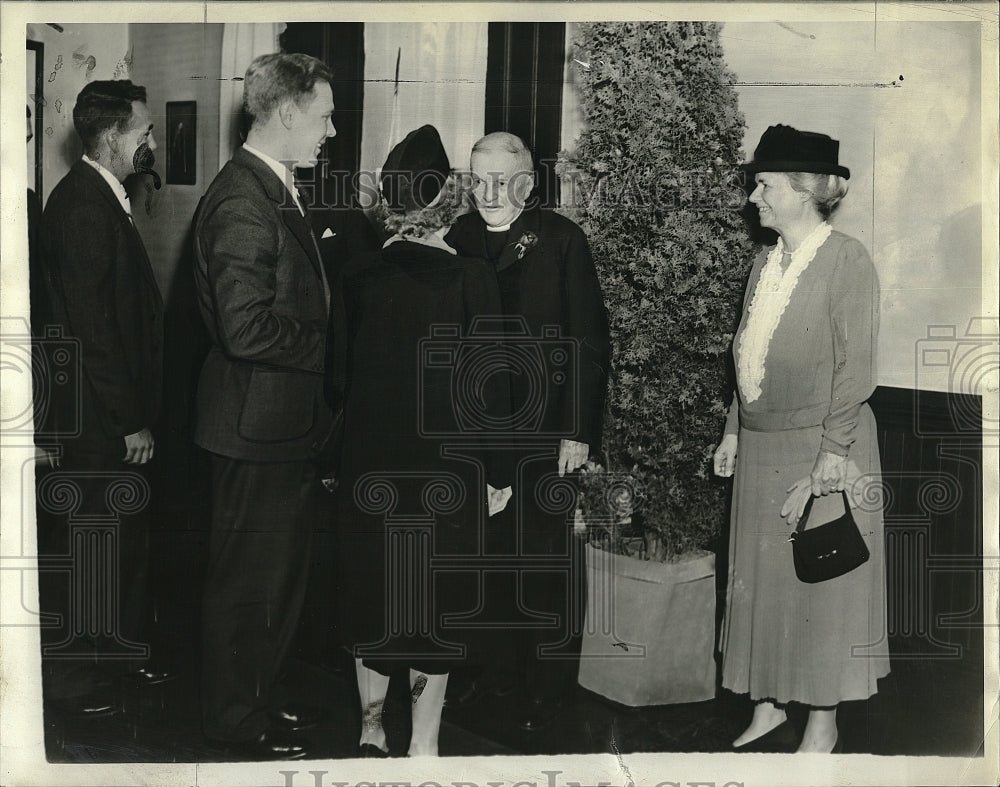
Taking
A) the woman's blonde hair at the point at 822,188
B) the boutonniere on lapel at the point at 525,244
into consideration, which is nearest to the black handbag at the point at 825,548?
the woman's blonde hair at the point at 822,188

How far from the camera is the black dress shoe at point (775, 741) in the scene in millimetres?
3598

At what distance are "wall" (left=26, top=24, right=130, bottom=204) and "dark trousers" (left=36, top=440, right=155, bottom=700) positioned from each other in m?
1.10

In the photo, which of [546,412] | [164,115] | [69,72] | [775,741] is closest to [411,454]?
[546,412]

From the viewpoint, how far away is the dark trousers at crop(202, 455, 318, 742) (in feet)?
11.5

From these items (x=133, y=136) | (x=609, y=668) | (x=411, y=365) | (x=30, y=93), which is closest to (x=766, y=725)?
(x=609, y=668)

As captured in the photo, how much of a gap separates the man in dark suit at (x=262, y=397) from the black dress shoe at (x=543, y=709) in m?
0.82

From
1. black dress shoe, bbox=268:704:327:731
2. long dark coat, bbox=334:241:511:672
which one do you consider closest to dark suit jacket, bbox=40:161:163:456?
long dark coat, bbox=334:241:511:672

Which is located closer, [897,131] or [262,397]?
[262,397]

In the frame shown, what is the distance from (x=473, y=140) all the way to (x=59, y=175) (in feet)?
5.18

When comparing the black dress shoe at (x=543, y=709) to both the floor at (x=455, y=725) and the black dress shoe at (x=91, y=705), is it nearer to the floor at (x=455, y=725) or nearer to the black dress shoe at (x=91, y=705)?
the floor at (x=455, y=725)

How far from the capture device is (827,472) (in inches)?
137

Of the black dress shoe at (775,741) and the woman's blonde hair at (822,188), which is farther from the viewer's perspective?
the black dress shoe at (775,741)

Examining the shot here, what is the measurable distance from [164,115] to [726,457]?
2.49 metres

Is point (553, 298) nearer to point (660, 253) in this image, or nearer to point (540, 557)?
point (660, 253)
